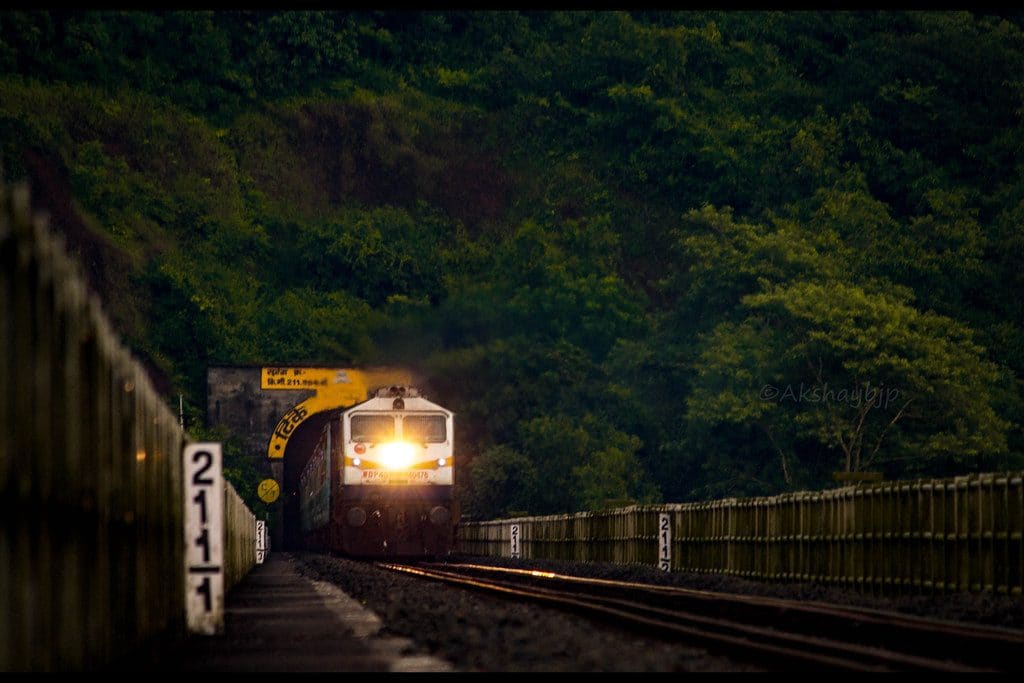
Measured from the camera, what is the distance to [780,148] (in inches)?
3083

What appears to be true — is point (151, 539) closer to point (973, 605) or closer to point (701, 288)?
point (973, 605)

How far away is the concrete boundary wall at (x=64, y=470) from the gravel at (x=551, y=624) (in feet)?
7.59

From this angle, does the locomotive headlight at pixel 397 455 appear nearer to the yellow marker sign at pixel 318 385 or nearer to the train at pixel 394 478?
the train at pixel 394 478

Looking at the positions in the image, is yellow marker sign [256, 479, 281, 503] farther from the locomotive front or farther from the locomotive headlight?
the locomotive headlight

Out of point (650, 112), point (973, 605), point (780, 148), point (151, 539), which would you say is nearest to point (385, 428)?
point (973, 605)

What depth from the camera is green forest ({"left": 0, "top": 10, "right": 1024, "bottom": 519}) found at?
57219 mm

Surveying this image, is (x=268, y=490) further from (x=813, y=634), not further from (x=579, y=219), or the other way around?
(x=813, y=634)

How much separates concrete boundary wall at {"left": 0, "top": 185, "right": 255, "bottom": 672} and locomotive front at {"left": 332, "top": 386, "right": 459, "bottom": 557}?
24888 millimetres

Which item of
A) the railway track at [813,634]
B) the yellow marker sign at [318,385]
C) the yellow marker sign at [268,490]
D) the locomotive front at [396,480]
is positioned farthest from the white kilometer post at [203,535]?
the yellow marker sign at [268,490]

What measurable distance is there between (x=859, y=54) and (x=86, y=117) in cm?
4070

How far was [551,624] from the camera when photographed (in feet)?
48.5

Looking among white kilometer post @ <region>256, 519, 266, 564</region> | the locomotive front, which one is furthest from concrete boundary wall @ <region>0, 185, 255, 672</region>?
white kilometer post @ <region>256, 519, 266, 564</region>

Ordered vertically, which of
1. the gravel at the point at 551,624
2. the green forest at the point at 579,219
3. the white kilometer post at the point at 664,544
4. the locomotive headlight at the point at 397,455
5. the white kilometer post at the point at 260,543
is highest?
the green forest at the point at 579,219

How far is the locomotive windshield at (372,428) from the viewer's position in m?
37.7
